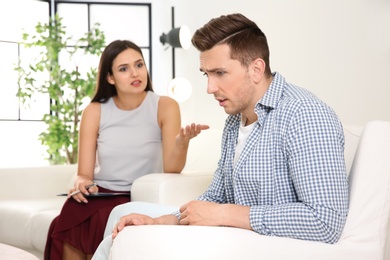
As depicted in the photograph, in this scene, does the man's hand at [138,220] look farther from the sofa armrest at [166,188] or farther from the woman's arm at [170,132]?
the woman's arm at [170,132]

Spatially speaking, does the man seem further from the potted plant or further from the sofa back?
the potted plant

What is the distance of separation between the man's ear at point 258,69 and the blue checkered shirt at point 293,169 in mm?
42

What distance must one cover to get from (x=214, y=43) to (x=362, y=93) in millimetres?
1885

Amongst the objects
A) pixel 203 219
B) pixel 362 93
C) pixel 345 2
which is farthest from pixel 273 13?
pixel 203 219

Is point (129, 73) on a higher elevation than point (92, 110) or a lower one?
higher

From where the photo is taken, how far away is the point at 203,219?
182 centimetres

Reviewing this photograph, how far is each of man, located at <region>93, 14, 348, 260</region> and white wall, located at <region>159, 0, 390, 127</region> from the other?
64.2 inches

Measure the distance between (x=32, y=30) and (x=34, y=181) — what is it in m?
2.75

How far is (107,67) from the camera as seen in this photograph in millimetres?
3473

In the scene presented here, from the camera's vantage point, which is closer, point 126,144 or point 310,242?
point 310,242

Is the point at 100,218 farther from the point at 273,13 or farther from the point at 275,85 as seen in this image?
the point at 273,13

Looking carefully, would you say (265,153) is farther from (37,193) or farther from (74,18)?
(74,18)

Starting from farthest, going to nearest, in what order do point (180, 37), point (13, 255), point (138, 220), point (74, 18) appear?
point (74, 18) → point (180, 37) → point (13, 255) → point (138, 220)

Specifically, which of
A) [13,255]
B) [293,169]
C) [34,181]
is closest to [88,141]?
[34,181]
